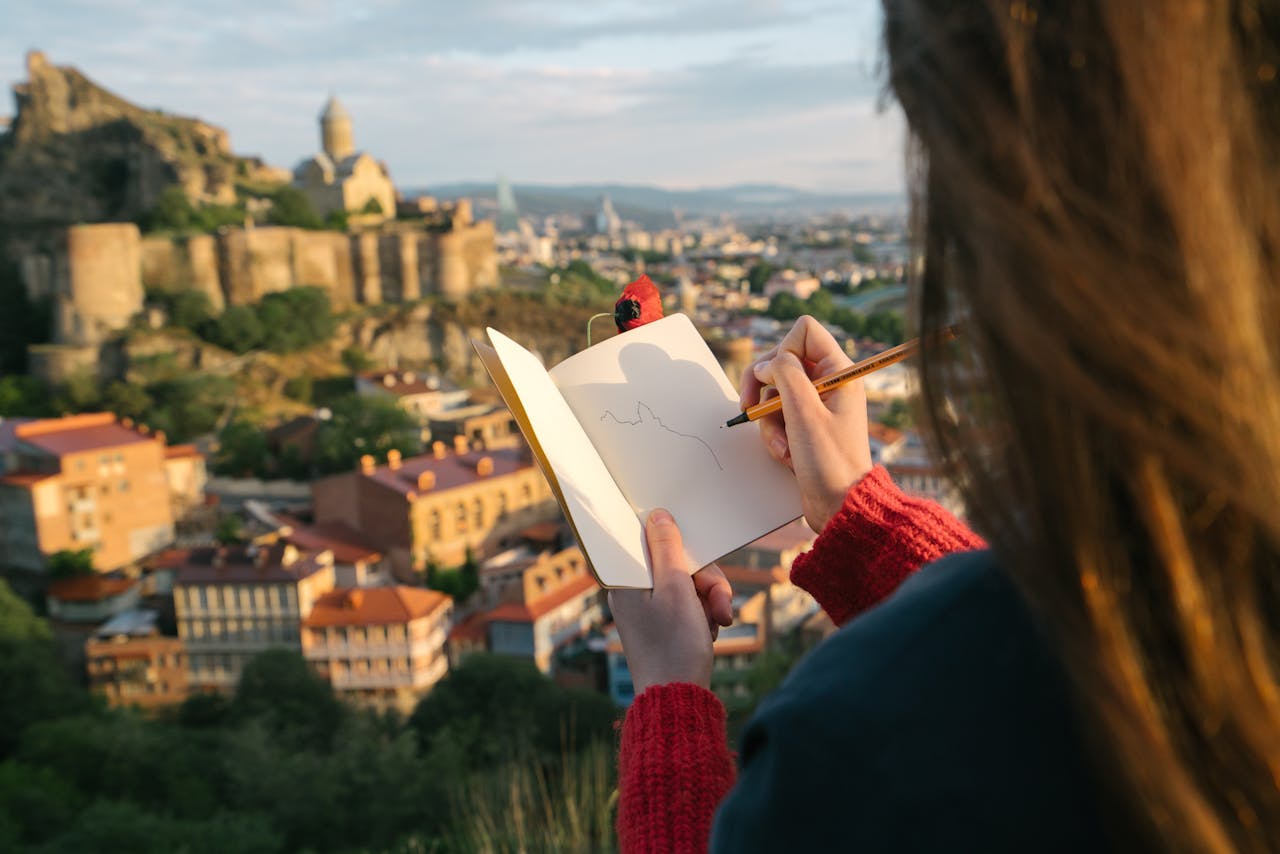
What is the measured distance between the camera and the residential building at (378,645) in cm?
1110

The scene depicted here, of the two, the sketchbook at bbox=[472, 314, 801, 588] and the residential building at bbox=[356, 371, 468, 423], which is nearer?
the sketchbook at bbox=[472, 314, 801, 588]

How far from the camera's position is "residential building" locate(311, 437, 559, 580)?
1371 cm

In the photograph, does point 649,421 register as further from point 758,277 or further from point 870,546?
point 758,277

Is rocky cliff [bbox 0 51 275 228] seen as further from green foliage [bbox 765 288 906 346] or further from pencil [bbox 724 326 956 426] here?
pencil [bbox 724 326 956 426]

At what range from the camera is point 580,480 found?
3.22 feet

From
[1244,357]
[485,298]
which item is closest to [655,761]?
[1244,357]

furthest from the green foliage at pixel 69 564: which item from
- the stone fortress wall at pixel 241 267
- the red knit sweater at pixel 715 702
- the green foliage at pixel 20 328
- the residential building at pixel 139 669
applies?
the red knit sweater at pixel 715 702

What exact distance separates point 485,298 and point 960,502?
2263cm

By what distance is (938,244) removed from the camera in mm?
442

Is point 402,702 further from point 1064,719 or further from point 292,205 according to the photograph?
point 292,205

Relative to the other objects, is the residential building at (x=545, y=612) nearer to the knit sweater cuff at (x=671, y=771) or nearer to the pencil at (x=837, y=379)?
the pencil at (x=837, y=379)

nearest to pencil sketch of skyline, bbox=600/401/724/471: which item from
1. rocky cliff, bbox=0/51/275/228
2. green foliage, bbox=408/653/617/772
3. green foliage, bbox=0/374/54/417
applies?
green foliage, bbox=408/653/617/772

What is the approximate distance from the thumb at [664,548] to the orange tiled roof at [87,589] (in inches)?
538

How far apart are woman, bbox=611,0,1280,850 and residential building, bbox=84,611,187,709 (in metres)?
12.3
